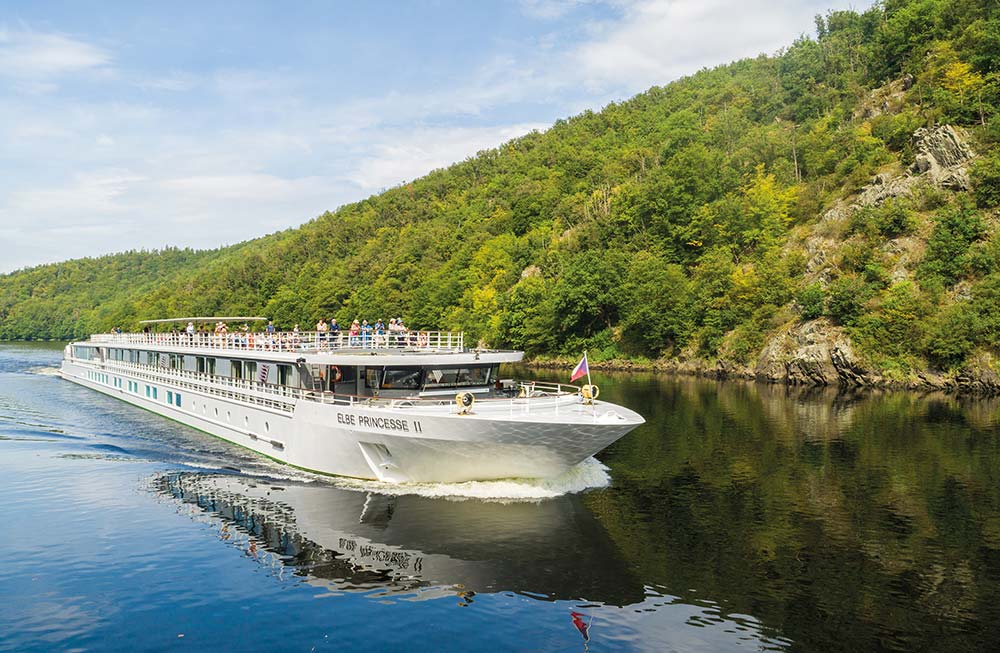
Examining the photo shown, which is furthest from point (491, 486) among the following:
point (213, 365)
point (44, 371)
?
point (44, 371)

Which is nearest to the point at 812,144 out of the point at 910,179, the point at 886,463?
the point at 910,179

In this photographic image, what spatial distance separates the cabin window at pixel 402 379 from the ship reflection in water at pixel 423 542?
171 inches

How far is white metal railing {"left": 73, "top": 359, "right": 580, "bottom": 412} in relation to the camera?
78.8 feet

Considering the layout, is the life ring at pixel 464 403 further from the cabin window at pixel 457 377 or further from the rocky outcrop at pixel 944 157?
the rocky outcrop at pixel 944 157

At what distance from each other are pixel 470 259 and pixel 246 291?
270 ft

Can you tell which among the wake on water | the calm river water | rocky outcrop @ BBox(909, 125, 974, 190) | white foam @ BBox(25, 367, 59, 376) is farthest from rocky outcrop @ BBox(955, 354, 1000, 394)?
white foam @ BBox(25, 367, 59, 376)

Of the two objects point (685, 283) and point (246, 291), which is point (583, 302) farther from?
point (246, 291)

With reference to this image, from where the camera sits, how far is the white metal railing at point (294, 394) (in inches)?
946

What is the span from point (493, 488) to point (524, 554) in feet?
17.0

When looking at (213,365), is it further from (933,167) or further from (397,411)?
(933,167)

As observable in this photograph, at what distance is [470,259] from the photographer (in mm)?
140375

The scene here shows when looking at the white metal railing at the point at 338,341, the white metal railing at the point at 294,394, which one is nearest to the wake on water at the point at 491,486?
the white metal railing at the point at 294,394

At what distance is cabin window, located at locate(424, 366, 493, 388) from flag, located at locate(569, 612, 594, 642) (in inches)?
502

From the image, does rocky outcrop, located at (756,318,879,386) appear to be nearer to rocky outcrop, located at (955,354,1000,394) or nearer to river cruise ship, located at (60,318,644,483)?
rocky outcrop, located at (955,354,1000,394)
